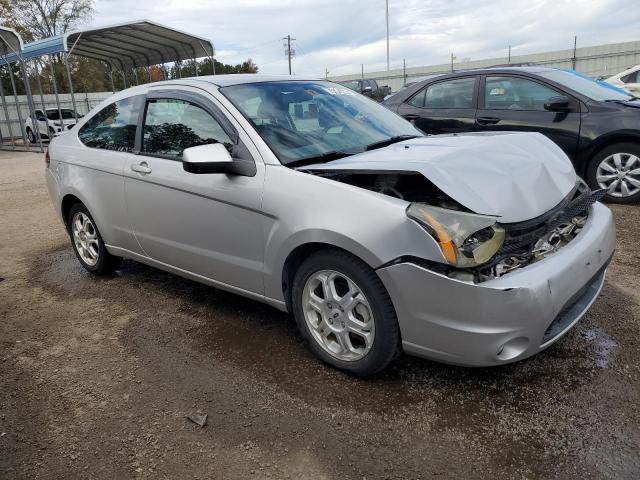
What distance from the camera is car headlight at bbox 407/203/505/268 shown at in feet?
7.25

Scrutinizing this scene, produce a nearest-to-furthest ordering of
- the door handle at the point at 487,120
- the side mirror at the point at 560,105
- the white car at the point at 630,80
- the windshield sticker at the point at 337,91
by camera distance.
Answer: the windshield sticker at the point at 337,91 < the side mirror at the point at 560,105 < the door handle at the point at 487,120 < the white car at the point at 630,80

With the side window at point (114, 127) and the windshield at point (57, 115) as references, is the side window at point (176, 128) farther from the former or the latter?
the windshield at point (57, 115)

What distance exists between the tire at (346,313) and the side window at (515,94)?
4.56 m

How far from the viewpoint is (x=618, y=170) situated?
5.69 meters

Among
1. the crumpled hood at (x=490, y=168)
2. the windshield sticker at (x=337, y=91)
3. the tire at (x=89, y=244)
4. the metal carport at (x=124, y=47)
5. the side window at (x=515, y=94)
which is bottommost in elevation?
the tire at (x=89, y=244)

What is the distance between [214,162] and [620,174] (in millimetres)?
4846

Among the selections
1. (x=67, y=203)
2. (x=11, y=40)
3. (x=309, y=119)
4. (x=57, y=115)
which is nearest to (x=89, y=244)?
(x=67, y=203)

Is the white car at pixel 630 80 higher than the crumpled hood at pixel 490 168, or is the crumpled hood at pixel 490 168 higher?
the white car at pixel 630 80

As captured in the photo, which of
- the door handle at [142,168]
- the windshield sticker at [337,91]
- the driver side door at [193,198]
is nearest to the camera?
the driver side door at [193,198]

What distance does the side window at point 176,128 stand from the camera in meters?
3.26

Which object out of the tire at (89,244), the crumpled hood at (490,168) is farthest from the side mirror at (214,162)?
the tire at (89,244)

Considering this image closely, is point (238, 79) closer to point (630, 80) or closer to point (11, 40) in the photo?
point (630, 80)

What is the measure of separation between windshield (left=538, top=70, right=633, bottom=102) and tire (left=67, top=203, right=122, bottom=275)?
5.23 metres

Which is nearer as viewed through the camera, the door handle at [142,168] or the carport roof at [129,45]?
the door handle at [142,168]
